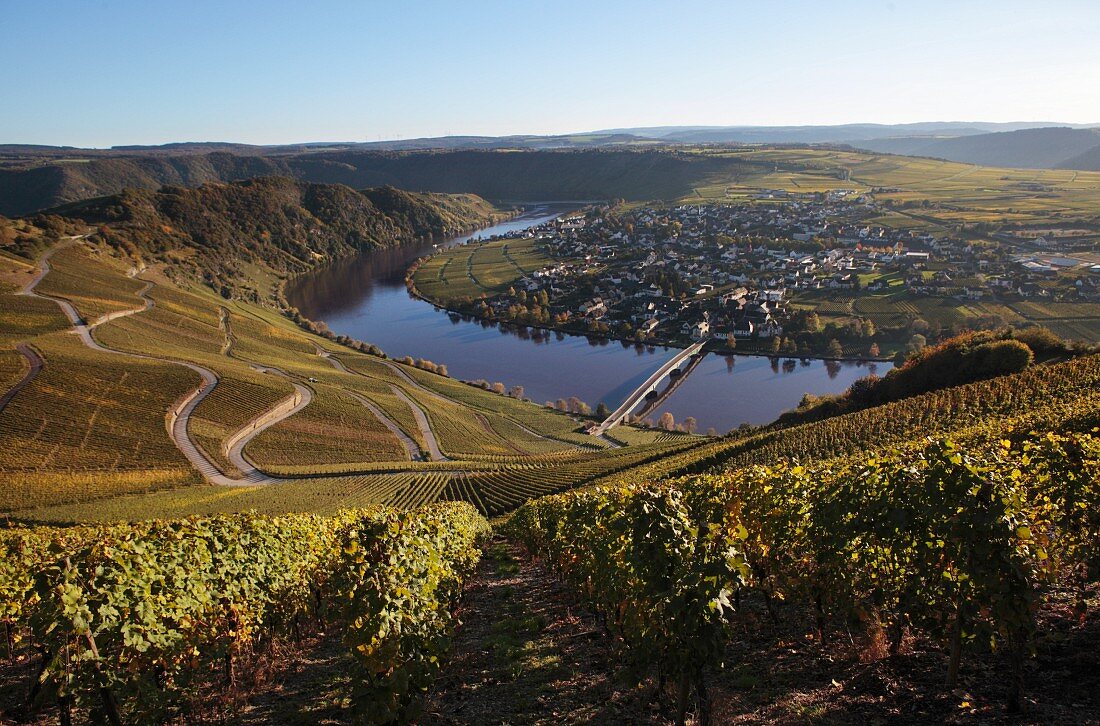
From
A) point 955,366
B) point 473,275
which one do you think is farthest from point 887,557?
point 473,275

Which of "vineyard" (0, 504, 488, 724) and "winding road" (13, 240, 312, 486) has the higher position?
"vineyard" (0, 504, 488, 724)

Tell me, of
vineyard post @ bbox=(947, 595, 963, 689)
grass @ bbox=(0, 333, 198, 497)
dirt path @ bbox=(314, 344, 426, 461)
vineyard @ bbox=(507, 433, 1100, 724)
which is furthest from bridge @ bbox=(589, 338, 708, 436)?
vineyard post @ bbox=(947, 595, 963, 689)

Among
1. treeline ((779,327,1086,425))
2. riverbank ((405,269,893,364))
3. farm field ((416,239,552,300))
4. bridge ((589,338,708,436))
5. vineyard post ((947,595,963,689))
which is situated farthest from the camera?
farm field ((416,239,552,300))

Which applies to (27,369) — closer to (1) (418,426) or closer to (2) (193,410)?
(2) (193,410)

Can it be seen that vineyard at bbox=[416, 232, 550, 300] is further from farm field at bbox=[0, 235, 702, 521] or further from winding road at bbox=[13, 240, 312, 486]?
winding road at bbox=[13, 240, 312, 486]

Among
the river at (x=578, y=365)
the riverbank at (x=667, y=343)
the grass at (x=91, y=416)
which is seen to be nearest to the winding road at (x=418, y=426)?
the grass at (x=91, y=416)

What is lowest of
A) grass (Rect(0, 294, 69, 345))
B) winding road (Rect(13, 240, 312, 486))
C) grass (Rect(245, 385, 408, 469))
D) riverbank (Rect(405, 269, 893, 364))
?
riverbank (Rect(405, 269, 893, 364))
